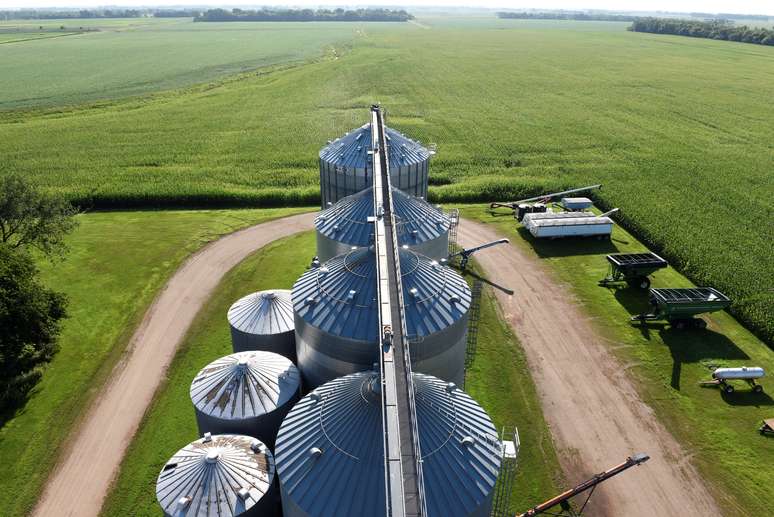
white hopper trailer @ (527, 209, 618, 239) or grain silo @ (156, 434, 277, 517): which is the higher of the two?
grain silo @ (156, 434, 277, 517)

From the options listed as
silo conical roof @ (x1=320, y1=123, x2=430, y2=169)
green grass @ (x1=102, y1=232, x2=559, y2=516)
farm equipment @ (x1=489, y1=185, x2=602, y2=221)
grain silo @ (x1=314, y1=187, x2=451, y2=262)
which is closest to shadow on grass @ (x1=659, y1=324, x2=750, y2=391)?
green grass @ (x1=102, y1=232, x2=559, y2=516)

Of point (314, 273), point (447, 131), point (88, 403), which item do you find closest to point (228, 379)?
point (314, 273)

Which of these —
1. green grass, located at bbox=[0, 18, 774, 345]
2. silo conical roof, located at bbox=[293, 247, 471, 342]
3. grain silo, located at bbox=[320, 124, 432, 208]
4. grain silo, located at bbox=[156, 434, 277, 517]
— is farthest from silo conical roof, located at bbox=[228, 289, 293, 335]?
green grass, located at bbox=[0, 18, 774, 345]

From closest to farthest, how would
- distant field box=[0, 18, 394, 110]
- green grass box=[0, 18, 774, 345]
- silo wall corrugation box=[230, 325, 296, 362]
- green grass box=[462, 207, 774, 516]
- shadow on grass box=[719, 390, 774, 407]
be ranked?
green grass box=[462, 207, 774, 516]
silo wall corrugation box=[230, 325, 296, 362]
shadow on grass box=[719, 390, 774, 407]
green grass box=[0, 18, 774, 345]
distant field box=[0, 18, 394, 110]

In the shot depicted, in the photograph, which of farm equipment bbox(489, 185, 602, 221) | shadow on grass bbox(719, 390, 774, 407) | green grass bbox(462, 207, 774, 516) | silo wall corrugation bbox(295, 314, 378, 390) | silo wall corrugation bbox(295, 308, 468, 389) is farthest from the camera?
farm equipment bbox(489, 185, 602, 221)

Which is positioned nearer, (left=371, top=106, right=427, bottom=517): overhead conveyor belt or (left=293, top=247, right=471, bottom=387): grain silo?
(left=371, top=106, right=427, bottom=517): overhead conveyor belt

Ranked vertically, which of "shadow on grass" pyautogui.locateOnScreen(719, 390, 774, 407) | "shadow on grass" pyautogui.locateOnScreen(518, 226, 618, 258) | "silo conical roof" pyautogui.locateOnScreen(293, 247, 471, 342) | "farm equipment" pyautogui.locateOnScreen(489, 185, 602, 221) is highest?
"silo conical roof" pyautogui.locateOnScreen(293, 247, 471, 342)

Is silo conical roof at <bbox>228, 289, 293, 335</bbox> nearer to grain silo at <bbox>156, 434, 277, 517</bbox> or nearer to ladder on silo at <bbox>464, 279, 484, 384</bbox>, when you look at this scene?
grain silo at <bbox>156, 434, 277, 517</bbox>
